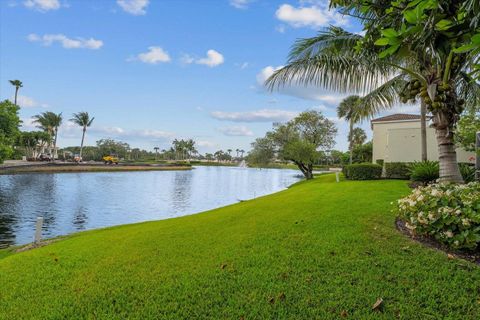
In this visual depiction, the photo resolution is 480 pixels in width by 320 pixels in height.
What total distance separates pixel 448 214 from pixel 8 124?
29.6m

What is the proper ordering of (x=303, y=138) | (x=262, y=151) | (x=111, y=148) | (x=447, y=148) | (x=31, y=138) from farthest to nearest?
(x=111, y=148)
(x=31, y=138)
(x=303, y=138)
(x=262, y=151)
(x=447, y=148)

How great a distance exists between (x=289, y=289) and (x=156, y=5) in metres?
12.5

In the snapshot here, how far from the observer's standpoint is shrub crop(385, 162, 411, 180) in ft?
51.2

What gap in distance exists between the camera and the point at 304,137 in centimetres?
3123

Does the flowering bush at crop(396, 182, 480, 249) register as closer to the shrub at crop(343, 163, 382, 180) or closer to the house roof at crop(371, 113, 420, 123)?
the shrub at crop(343, 163, 382, 180)

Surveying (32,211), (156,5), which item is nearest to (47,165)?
(32,211)

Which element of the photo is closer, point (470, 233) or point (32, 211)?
point (470, 233)

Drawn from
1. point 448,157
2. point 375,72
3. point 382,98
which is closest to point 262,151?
point 382,98

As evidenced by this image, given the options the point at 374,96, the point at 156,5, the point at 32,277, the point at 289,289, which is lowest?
the point at 32,277

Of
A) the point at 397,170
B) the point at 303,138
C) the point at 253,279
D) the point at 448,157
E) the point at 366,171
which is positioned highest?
the point at 303,138

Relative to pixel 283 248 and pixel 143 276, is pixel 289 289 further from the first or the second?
pixel 143 276

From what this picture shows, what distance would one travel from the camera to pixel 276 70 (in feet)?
23.1

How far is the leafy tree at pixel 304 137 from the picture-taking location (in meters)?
24.4

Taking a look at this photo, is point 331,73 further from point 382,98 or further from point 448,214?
point 448,214
